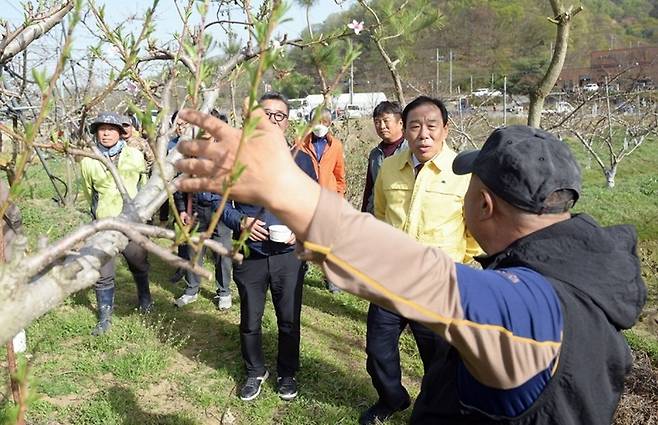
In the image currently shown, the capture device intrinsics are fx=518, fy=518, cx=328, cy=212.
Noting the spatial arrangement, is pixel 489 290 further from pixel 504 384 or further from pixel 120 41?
pixel 120 41

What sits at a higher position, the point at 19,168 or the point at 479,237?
the point at 19,168

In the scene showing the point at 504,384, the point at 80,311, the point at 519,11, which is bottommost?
the point at 80,311

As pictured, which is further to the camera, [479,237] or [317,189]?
[479,237]

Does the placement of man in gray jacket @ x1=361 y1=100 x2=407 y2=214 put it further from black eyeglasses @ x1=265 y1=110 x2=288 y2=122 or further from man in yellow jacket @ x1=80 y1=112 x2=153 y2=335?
man in yellow jacket @ x1=80 y1=112 x2=153 y2=335

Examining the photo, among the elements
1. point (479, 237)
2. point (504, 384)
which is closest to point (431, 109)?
point (479, 237)

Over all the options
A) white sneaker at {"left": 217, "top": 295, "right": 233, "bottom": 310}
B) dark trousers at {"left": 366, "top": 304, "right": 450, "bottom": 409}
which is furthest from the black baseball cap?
white sneaker at {"left": 217, "top": 295, "right": 233, "bottom": 310}

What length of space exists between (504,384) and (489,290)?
19 cm

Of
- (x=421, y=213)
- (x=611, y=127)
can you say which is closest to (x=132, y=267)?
(x=421, y=213)

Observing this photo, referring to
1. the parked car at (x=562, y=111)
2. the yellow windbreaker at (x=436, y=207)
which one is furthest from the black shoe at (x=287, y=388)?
the parked car at (x=562, y=111)

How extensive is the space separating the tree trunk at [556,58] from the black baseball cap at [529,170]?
68.3 inches

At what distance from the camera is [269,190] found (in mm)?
890

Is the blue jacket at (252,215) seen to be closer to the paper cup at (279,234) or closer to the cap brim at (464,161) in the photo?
the paper cup at (279,234)

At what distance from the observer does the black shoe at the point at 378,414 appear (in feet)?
9.94

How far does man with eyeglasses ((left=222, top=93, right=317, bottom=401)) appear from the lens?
306 centimetres
